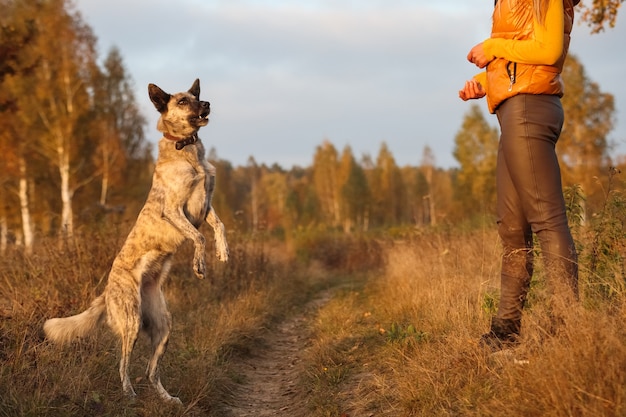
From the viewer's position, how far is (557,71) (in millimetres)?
3020

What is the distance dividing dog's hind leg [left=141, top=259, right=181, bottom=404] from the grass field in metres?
0.22

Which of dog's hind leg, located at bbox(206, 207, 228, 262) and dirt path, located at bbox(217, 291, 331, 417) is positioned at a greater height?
dog's hind leg, located at bbox(206, 207, 228, 262)

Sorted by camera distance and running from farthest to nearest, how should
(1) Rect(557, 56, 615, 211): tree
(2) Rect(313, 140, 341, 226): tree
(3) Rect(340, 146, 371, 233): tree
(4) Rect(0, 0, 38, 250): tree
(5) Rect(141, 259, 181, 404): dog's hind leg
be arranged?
(2) Rect(313, 140, 341, 226): tree, (3) Rect(340, 146, 371, 233): tree, (1) Rect(557, 56, 615, 211): tree, (4) Rect(0, 0, 38, 250): tree, (5) Rect(141, 259, 181, 404): dog's hind leg

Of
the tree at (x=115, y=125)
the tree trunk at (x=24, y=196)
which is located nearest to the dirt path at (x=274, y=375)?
the tree trunk at (x=24, y=196)

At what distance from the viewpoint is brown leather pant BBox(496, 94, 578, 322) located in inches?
114

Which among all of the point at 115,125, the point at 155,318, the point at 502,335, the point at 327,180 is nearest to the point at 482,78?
the point at 502,335

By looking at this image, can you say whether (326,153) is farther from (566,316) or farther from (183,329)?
(566,316)

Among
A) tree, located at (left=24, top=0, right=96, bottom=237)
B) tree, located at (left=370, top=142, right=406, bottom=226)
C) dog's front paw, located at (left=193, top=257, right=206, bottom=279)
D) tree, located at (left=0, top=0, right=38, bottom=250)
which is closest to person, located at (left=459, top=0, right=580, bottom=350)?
dog's front paw, located at (left=193, top=257, right=206, bottom=279)

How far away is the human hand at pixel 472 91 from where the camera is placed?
141 inches

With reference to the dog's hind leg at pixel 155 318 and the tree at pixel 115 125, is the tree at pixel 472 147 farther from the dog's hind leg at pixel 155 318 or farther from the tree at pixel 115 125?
the dog's hind leg at pixel 155 318

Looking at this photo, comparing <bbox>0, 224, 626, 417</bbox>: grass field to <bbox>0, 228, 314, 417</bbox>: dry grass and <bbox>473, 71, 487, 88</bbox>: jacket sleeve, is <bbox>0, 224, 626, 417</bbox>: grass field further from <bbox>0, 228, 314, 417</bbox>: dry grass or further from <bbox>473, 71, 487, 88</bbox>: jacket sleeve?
<bbox>473, 71, 487, 88</bbox>: jacket sleeve

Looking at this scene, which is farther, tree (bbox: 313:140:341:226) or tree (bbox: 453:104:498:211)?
tree (bbox: 313:140:341:226)

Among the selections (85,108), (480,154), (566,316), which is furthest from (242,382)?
(480,154)

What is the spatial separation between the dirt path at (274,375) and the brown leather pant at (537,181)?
234cm
